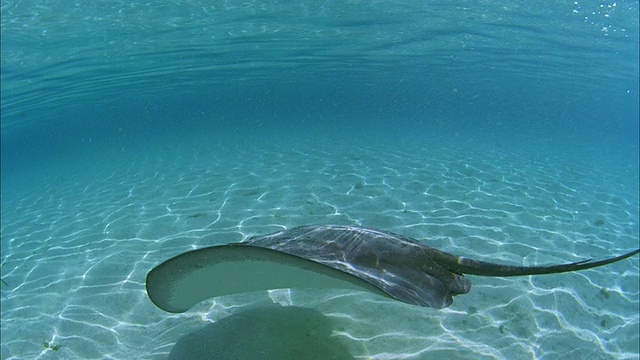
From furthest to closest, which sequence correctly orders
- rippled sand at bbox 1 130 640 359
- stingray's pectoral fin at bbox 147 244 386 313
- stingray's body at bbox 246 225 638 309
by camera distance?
rippled sand at bbox 1 130 640 359 → stingray's body at bbox 246 225 638 309 → stingray's pectoral fin at bbox 147 244 386 313

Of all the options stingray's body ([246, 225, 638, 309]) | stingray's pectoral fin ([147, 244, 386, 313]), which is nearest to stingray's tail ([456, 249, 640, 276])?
stingray's body ([246, 225, 638, 309])

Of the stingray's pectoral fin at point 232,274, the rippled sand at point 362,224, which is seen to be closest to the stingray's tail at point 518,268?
the stingray's pectoral fin at point 232,274

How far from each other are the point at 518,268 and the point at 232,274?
83.5 inches

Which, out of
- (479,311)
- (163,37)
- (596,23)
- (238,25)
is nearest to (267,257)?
(479,311)

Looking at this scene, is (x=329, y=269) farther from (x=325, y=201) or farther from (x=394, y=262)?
(x=325, y=201)

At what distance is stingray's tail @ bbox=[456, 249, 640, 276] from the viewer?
8.36ft

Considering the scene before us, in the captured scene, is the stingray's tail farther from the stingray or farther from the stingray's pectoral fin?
the stingray's pectoral fin

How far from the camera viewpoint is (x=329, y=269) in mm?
2523

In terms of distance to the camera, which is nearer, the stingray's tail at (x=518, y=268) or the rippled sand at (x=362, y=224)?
the stingray's tail at (x=518, y=268)

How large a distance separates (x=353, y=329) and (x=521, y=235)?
15.9 ft

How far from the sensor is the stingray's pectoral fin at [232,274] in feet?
8.29

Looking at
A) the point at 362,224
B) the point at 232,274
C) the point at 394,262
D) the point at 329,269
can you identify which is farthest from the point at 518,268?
the point at 362,224

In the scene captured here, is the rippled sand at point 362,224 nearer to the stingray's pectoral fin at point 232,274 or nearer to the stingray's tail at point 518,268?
the stingray's tail at point 518,268

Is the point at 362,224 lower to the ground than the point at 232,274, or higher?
lower
